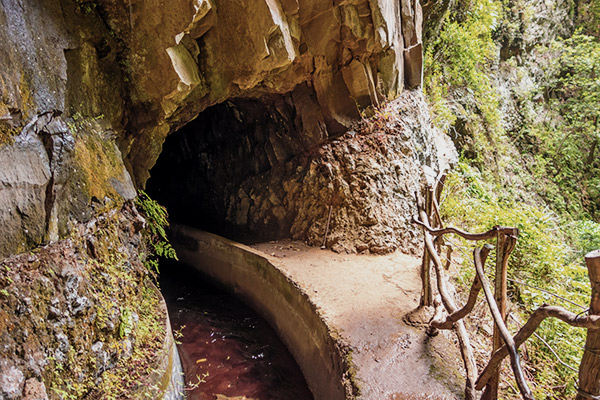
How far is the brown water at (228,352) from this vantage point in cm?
496

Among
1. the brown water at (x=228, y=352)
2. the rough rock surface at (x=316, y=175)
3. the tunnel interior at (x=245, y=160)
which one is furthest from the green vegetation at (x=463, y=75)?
the brown water at (x=228, y=352)

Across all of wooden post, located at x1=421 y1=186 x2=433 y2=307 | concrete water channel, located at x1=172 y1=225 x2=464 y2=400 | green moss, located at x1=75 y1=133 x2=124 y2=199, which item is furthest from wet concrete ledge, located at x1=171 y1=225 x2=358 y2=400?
green moss, located at x1=75 y1=133 x2=124 y2=199

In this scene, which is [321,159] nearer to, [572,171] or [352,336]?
[352,336]

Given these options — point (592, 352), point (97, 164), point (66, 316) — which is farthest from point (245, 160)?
point (592, 352)

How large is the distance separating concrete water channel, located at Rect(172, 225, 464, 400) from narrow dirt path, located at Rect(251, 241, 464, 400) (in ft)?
0.03

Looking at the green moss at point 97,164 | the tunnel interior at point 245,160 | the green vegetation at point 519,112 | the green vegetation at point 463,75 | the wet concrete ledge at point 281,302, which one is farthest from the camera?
the green vegetation at point 463,75

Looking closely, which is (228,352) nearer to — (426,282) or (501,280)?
(426,282)

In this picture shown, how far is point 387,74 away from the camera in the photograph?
784cm

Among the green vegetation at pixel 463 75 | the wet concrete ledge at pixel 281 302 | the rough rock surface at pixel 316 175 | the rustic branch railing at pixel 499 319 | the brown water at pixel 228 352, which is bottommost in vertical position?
the brown water at pixel 228 352

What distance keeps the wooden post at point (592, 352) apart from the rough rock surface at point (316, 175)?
15.8 ft

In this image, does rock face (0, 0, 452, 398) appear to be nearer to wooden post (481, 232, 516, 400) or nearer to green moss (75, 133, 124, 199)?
green moss (75, 133, 124, 199)

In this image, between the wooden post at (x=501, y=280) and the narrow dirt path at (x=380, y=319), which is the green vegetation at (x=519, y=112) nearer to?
the narrow dirt path at (x=380, y=319)

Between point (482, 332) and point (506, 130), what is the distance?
11572 mm

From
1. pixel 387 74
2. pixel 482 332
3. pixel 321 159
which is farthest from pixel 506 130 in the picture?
pixel 482 332
